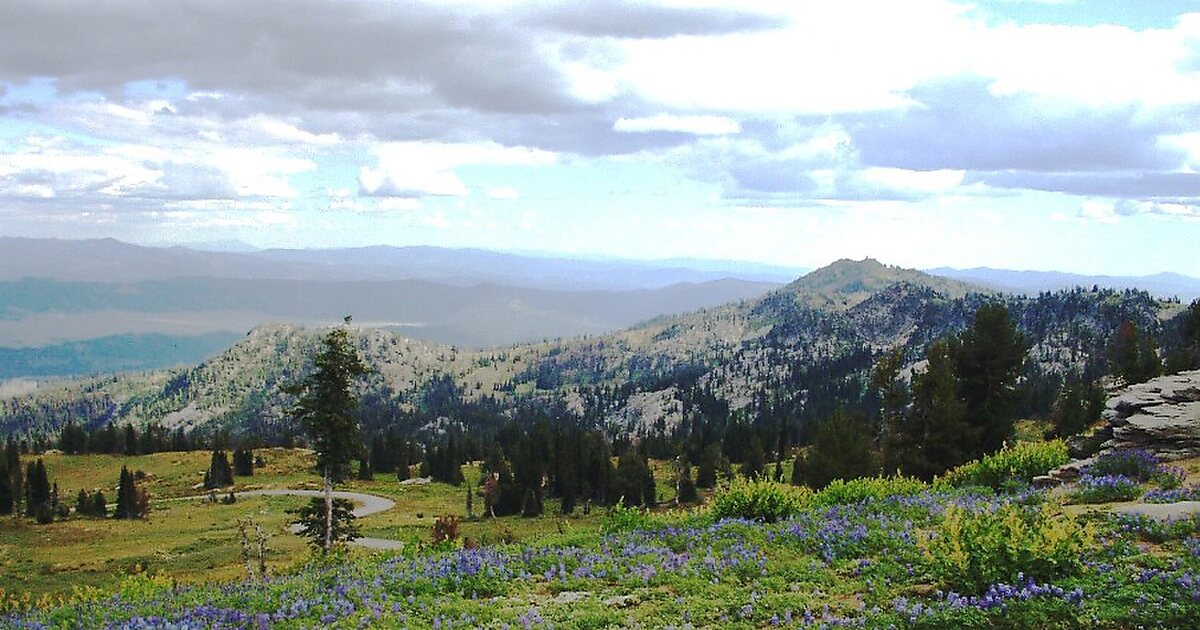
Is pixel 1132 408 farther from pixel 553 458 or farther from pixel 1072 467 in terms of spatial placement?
pixel 553 458

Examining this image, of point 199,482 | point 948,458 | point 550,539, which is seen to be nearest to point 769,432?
point 199,482

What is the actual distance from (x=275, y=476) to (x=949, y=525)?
564 feet

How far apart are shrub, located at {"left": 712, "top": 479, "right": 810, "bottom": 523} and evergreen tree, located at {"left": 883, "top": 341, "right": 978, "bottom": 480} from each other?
32.8 meters

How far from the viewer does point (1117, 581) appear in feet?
34.1

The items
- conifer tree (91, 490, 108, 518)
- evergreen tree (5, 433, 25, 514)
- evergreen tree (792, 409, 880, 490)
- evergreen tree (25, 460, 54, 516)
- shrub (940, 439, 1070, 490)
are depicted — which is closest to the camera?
shrub (940, 439, 1070, 490)

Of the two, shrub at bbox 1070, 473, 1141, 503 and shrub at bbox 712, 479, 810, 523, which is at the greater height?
shrub at bbox 1070, 473, 1141, 503

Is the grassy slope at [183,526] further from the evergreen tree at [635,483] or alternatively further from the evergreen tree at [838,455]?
the evergreen tree at [838,455]

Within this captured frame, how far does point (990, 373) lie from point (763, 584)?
4734 cm

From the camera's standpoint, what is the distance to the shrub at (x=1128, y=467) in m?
20.4

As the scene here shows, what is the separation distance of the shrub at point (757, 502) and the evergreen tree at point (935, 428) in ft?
108

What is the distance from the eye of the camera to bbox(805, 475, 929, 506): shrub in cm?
2025

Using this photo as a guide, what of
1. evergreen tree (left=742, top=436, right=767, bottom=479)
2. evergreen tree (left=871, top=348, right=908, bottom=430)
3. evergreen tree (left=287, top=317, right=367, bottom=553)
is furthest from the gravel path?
evergreen tree (left=742, top=436, right=767, bottom=479)

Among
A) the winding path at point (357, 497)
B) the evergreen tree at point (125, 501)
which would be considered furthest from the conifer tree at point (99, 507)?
the winding path at point (357, 497)

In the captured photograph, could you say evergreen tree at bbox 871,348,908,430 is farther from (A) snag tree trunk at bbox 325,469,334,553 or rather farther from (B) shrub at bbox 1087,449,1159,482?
(A) snag tree trunk at bbox 325,469,334,553
